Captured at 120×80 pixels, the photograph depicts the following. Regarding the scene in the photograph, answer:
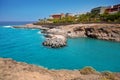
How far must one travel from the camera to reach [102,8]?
13462cm

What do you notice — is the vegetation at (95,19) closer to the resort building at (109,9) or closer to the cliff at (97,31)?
the cliff at (97,31)

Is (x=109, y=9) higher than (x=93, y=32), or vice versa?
(x=109, y=9)

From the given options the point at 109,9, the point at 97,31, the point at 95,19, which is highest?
the point at 109,9

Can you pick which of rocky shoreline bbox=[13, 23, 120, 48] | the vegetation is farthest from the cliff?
the vegetation

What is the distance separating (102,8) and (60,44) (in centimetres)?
8947

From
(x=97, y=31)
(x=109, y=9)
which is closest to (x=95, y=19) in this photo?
(x=97, y=31)

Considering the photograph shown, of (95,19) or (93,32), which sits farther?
(95,19)

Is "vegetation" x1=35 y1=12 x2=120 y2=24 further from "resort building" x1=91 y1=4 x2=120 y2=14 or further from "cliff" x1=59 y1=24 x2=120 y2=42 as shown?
"resort building" x1=91 y1=4 x2=120 y2=14

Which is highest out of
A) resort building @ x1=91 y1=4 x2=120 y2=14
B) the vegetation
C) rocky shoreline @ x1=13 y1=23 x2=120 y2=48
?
resort building @ x1=91 y1=4 x2=120 y2=14

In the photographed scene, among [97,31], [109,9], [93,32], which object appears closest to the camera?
[97,31]

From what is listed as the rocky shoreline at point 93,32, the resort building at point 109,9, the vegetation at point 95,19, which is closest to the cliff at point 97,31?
the rocky shoreline at point 93,32

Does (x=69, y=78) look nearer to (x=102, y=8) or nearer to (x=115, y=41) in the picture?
(x=115, y=41)

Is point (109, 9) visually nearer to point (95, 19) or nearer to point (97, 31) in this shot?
point (95, 19)

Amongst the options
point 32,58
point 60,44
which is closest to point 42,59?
point 32,58
